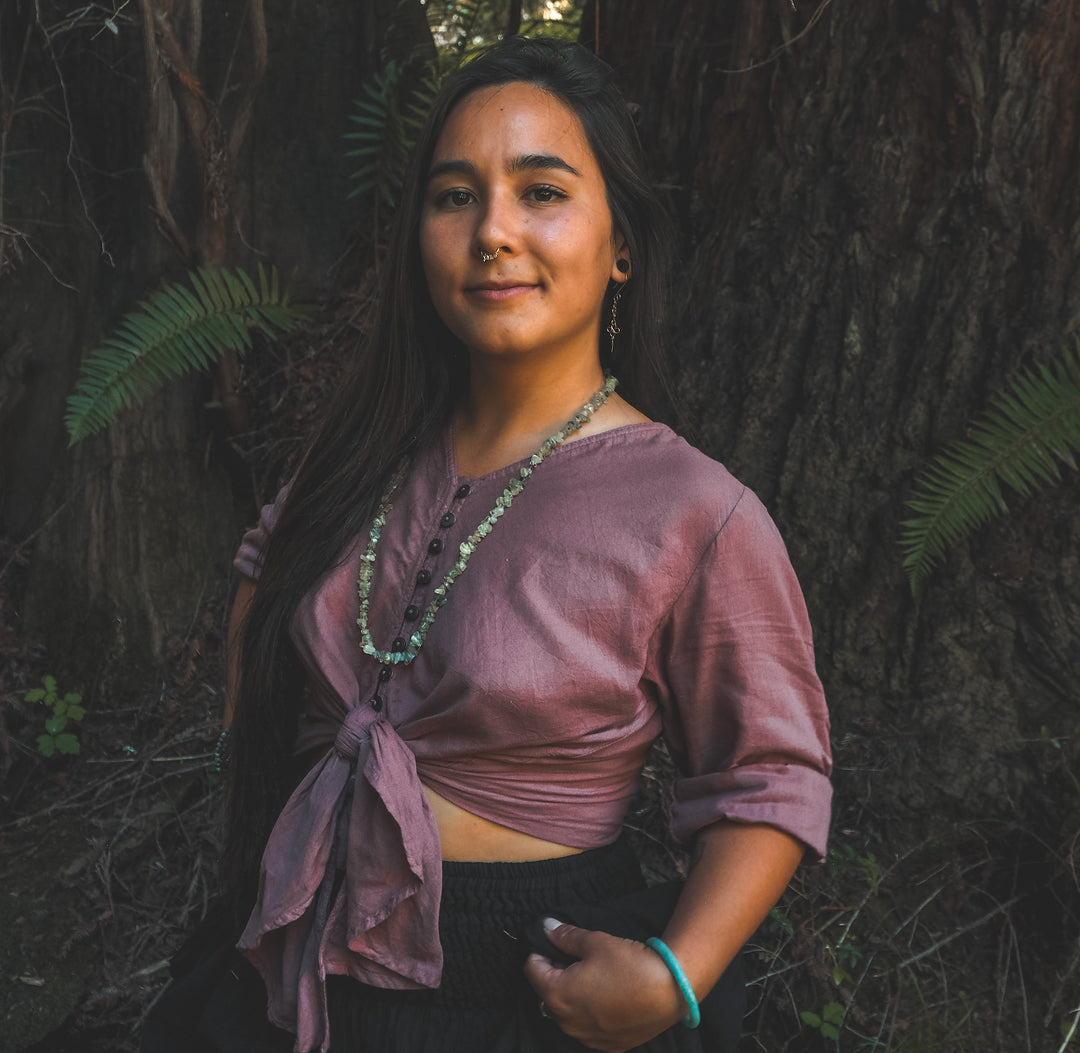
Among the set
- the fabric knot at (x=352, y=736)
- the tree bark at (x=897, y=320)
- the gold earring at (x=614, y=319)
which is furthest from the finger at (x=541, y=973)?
the tree bark at (x=897, y=320)

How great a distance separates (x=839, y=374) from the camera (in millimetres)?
2445

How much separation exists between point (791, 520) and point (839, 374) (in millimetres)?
361

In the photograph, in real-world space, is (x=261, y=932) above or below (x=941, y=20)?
below

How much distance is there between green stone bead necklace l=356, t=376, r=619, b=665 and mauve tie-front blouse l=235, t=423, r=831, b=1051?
21 millimetres

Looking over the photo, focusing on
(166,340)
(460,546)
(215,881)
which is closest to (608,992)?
(460,546)

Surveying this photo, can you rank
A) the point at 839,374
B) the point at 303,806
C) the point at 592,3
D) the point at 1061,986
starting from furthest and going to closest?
the point at 592,3, the point at 839,374, the point at 1061,986, the point at 303,806

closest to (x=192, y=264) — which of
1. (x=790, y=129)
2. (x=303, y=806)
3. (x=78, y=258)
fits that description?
(x=78, y=258)

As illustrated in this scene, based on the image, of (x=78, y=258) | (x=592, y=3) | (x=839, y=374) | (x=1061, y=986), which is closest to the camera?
(x=1061, y=986)

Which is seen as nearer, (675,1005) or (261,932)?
(675,1005)

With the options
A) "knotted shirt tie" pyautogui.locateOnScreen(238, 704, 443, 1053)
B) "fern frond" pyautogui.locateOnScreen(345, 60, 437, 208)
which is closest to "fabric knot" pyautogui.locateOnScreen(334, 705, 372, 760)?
"knotted shirt tie" pyautogui.locateOnScreen(238, 704, 443, 1053)

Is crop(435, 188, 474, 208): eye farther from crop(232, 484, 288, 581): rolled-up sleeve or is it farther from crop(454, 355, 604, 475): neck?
crop(232, 484, 288, 581): rolled-up sleeve

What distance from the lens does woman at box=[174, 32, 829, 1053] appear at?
4.68ft

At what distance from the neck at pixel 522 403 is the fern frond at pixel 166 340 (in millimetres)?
1428

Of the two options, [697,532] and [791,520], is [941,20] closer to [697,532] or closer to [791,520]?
[791,520]
